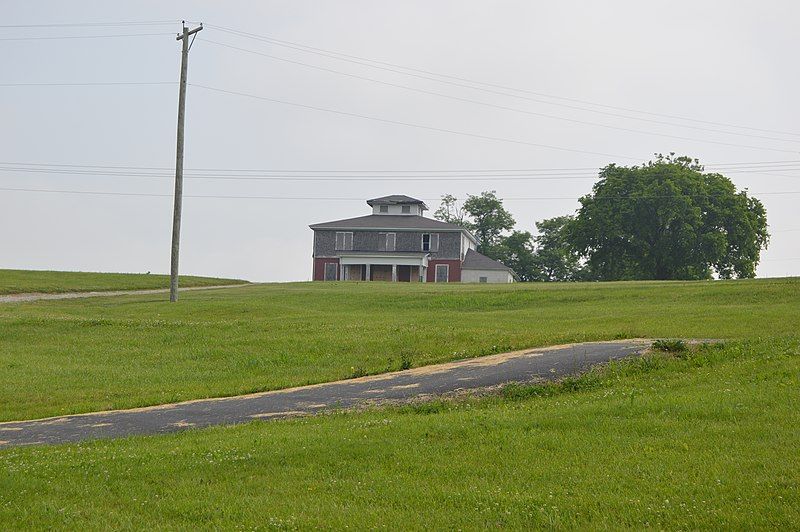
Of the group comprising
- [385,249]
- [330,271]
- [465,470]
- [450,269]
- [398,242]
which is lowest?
[465,470]

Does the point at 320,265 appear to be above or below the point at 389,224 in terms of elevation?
below

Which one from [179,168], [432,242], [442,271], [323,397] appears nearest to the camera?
[323,397]

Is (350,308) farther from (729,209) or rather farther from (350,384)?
(729,209)

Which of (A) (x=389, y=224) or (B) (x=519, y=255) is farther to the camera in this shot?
(B) (x=519, y=255)

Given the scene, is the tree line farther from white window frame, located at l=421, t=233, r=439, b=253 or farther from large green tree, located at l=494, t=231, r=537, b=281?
large green tree, located at l=494, t=231, r=537, b=281

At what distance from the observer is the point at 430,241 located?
72.4 meters

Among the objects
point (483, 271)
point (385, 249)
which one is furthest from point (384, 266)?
point (483, 271)

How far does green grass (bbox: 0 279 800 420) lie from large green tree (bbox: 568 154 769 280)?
32.2 meters

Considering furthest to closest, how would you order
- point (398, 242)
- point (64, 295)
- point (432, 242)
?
point (398, 242) < point (432, 242) < point (64, 295)

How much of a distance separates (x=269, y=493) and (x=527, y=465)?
2714 millimetres

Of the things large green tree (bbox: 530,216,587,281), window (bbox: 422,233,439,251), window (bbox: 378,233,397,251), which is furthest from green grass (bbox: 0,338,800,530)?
large green tree (bbox: 530,216,587,281)

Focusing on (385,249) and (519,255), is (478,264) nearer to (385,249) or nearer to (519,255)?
(385,249)

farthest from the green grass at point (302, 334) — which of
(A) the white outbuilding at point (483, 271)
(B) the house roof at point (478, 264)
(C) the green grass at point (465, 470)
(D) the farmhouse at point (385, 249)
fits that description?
(B) the house roof at point (478, 264)

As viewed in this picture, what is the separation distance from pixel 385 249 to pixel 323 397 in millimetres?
57397
